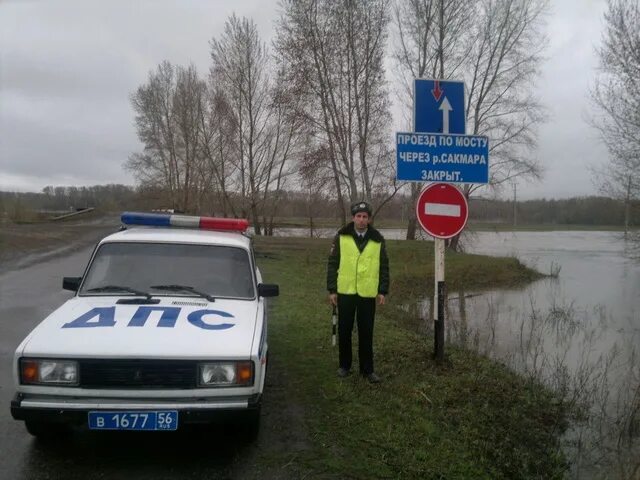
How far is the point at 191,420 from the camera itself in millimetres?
3762

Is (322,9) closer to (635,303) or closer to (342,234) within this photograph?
(635,303)

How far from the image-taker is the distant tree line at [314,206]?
29.4m

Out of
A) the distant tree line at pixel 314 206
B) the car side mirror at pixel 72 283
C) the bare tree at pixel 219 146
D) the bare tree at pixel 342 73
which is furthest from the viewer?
the bare tree at pixel 219 146

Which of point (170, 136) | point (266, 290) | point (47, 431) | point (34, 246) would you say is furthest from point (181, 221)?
point (170, 136)

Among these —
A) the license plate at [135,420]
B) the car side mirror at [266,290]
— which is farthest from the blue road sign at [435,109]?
the license plate at [135,420]

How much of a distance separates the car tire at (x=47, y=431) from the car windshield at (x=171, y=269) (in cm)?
127

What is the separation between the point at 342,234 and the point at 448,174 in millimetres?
1529

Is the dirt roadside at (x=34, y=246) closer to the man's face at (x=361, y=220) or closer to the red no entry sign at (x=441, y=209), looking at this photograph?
the man's face at (x=361, y=220)

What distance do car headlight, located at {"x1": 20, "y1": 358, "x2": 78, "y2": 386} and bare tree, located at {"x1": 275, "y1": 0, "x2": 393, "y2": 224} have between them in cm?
2264

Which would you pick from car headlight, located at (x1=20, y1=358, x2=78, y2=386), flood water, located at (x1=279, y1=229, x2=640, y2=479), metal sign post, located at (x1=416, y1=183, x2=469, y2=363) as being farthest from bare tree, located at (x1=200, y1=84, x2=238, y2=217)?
car headlight, located at (x1=20, y1=358, x2=78, y2=386)

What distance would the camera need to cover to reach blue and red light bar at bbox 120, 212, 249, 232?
6309 mm

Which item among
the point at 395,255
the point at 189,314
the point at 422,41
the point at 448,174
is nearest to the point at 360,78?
the point at 422,41

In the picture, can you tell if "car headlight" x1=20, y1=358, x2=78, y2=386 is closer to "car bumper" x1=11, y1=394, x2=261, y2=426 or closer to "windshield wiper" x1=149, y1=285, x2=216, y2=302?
"car bumper" x1=11, y1=394, x2=261, y2=426

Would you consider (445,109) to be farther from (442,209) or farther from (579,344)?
(579,344)
